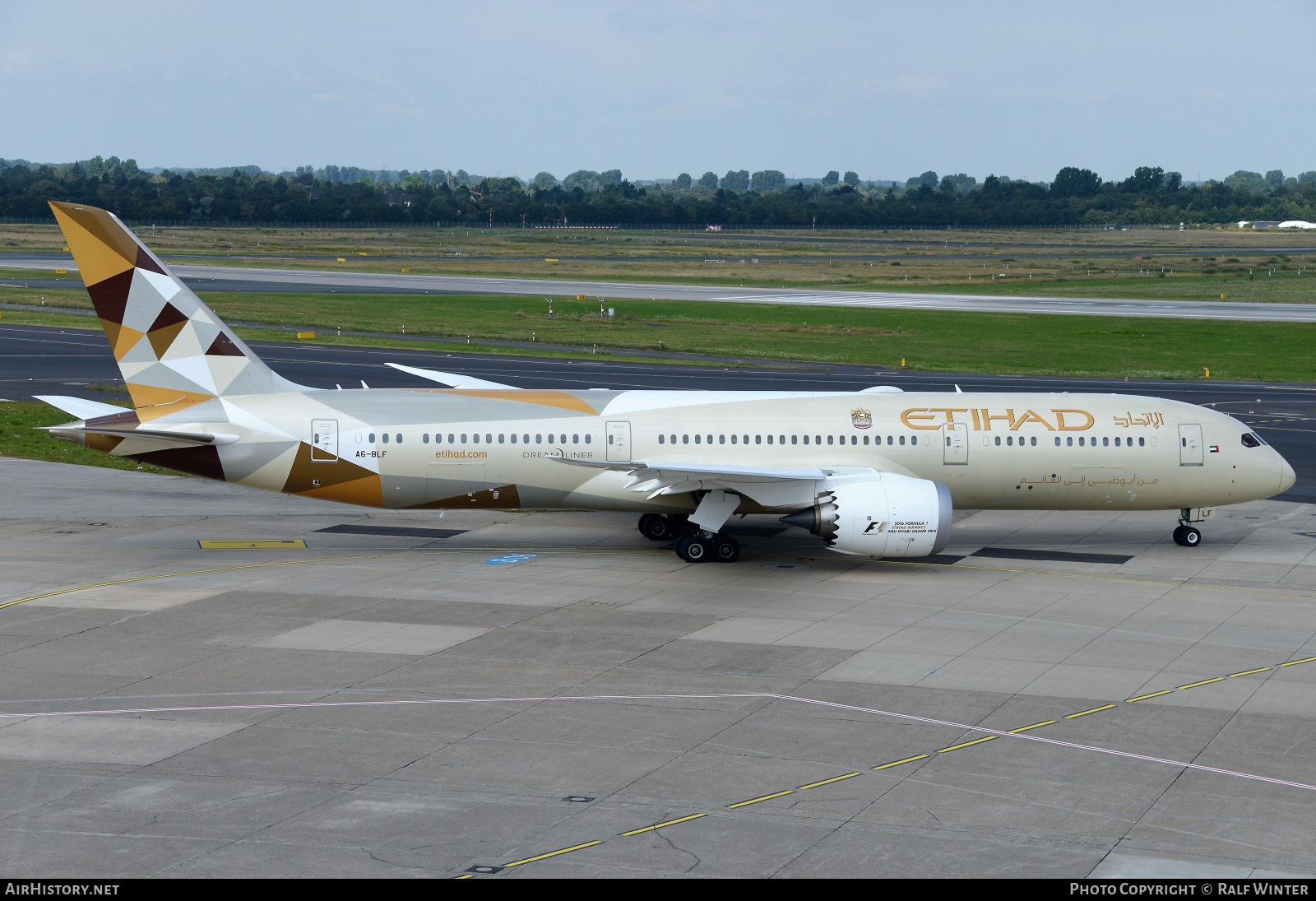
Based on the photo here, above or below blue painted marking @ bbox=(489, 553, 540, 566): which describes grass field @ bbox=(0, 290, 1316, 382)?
above

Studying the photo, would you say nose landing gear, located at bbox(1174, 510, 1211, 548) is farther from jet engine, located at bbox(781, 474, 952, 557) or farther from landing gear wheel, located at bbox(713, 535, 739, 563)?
landing gear wheel, located at bbox(713, 535, 739, 563)

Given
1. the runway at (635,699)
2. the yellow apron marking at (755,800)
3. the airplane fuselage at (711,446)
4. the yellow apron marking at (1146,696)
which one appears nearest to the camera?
the runway at (635,699)

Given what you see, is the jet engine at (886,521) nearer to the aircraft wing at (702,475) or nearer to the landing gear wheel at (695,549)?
the aircraft wing at (702,475)

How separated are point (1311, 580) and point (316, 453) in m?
26.2

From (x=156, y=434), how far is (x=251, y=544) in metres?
4.77

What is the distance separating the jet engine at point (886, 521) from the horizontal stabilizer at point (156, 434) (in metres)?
15.9

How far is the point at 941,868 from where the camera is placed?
17672 mm

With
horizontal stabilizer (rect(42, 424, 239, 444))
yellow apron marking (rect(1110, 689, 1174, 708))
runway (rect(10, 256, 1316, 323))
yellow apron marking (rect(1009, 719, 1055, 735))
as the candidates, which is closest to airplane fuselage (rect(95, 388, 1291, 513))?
horizontal stabilizer (rect(42, 424, 239, 444))

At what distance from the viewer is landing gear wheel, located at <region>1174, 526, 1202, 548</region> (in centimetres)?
3891

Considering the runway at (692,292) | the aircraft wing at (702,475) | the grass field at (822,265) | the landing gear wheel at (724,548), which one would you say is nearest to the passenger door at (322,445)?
the aircraft wing at (702,475)

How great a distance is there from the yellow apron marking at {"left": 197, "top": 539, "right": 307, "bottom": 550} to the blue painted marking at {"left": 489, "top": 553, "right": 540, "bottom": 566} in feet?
18.5

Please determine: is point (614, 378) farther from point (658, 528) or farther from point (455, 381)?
point (658, 528)

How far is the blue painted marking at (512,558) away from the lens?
3631cm
